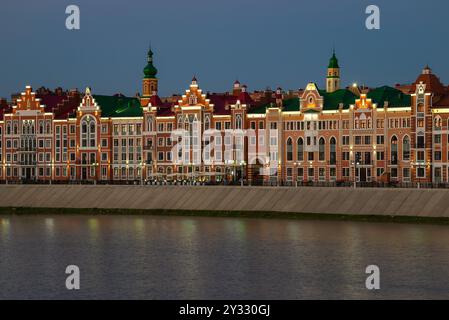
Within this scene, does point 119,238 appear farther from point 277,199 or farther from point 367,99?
point 367,99

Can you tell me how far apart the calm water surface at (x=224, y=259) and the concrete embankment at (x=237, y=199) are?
202 inches

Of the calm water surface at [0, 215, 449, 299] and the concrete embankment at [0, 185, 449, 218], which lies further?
the concrete embankment at [0, 185, 449, 218]

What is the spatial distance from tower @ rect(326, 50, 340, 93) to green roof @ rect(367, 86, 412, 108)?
31.4 feet

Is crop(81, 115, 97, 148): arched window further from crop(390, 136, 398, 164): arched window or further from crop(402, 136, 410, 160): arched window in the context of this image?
crop(402, 136, 410, 160): arched window

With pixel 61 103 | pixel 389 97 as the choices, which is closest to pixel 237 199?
pixel 389 97

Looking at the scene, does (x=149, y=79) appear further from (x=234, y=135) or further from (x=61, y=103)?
(x=234, y=135)

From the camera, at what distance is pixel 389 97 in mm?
131500

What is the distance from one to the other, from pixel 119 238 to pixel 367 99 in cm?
4994

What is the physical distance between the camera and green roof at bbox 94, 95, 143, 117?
151125mm

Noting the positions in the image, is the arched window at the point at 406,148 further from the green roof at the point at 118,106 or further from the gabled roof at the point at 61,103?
the gabled roof at the point at 61,103

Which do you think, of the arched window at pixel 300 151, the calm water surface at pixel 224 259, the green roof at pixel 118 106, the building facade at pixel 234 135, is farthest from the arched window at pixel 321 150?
the calm water surface at pixel 224 259

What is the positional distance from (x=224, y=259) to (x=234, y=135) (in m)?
66.6

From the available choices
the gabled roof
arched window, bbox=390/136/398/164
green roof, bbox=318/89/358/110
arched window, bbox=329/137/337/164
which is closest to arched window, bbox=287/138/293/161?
arched window, bbox=329/137/337/164

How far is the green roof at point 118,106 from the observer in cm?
15112
